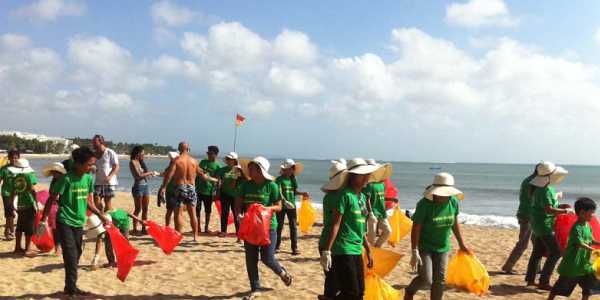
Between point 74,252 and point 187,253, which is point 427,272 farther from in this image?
point 187,253

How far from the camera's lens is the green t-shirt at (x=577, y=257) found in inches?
204

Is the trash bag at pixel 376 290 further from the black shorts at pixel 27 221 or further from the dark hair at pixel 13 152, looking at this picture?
the dark hair at pixel 13 152

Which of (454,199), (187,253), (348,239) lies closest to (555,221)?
(454,199)

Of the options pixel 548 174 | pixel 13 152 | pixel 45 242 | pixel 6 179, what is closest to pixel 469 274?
pixel 548 174

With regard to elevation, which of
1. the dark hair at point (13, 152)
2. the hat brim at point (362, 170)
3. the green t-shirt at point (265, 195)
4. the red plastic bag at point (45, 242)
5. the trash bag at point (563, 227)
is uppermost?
the hat brim at point (362, 170)

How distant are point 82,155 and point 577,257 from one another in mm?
5194

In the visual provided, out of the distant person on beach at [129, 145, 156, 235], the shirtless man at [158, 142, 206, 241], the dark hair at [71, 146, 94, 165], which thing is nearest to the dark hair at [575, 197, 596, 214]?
the dark hair at [71, 146, 94, 165]

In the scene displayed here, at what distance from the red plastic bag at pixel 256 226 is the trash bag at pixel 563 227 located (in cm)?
356

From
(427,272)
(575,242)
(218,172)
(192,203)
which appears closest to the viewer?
(427,272)

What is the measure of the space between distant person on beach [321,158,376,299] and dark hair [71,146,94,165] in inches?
104

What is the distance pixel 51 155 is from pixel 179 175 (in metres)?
150

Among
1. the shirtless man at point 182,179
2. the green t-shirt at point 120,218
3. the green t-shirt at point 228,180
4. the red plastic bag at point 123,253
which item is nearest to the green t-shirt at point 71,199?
the red plastic bag at point 123,253

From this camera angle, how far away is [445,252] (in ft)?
15.6

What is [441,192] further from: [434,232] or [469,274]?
[469,274]
